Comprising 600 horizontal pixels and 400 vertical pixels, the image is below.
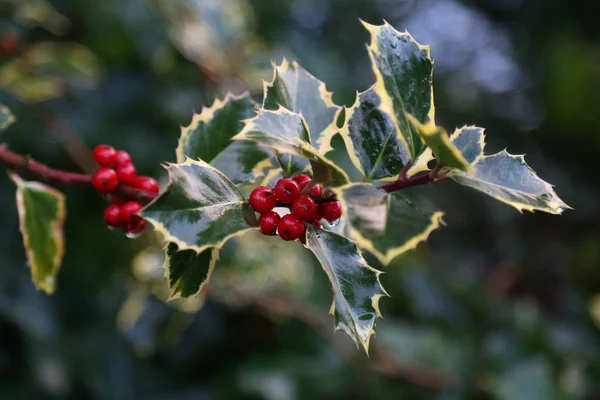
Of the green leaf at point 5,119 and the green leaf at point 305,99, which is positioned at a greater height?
the green leaf at point 305,99

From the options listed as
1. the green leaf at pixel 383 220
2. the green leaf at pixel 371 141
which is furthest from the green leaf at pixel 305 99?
the green leaf at pixel 383 220

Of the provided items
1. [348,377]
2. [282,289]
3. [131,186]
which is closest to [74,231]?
[282,289]

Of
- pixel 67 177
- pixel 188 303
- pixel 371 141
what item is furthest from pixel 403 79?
pixel 188 303

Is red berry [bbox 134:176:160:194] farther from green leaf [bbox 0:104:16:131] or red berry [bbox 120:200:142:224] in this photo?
green leaf [bbox 0:104:16:131]

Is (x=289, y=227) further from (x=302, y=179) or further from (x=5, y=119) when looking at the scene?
(x=5, y=119)

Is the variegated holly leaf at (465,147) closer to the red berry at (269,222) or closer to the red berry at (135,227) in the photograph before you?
the red berry at (269,222)
